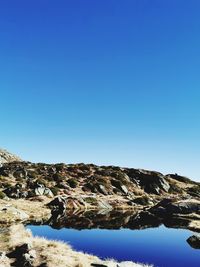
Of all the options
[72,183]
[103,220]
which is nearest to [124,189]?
[72,183]

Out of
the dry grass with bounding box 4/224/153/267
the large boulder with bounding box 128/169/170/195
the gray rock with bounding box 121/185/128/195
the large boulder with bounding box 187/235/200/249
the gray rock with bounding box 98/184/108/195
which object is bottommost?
the dry grass with bounding box 4/224/153/267

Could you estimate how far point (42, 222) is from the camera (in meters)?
52.4

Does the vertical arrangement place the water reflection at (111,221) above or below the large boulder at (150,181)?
below

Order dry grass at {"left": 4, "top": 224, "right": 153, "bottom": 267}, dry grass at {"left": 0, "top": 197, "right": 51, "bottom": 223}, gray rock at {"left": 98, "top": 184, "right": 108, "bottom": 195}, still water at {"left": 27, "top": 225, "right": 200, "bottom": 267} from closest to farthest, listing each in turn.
Result: dry grass at {"left": 4, "top": 224, "right": 153, "bottom": 267}
still water at {"left": 27, "top": 225, "right": 200, "bottom": 267}
dry grass at {"left": 0, "top": 197, "right": 51, "bottom": 223}
gray rock at {"left": 98, "top": 184, "right": 108, "bottom": 195}

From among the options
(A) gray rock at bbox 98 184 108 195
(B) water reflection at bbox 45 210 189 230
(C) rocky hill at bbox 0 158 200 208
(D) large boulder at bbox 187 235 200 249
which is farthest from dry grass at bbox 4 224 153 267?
(A) gray rock at bbox 98 184 108 195

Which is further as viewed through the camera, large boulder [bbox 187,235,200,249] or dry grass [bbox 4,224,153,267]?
large boulder [bbox 187,235,200,249]

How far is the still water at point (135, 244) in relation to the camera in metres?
32.9

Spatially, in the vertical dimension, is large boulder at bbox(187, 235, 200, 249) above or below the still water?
above

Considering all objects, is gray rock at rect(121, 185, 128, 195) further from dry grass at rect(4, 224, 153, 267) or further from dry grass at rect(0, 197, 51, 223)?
dry grass at rect(4, 224, 153, 267)

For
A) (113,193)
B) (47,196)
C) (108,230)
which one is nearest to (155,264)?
(108,230)

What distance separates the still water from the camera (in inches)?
1296

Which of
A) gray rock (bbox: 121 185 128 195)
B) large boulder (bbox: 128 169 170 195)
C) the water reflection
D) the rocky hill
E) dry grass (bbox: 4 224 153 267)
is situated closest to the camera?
dry grass (bbox: 4 224 153 267)

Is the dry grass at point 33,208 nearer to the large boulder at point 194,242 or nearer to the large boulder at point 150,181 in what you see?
the large boulder at point 194,242

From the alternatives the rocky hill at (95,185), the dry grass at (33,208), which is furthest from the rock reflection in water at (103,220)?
the rocky hill at (95,185)
